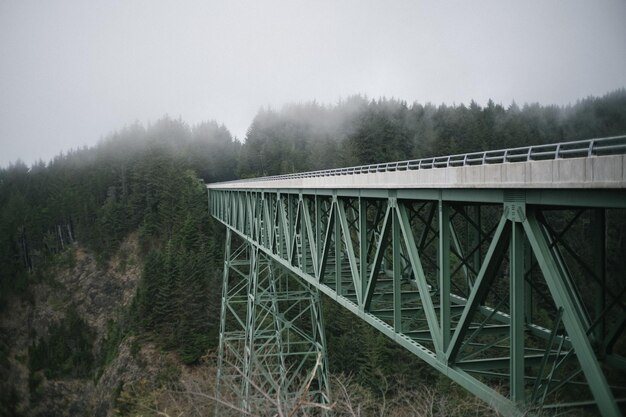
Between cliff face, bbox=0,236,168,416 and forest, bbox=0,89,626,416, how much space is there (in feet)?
1.41

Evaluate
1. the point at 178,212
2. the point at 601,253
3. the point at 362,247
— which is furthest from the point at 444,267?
the point at 178,212

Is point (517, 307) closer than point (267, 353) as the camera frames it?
Yes

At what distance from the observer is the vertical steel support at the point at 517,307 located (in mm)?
6566

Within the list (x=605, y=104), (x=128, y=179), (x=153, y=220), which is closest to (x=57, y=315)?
(x=153, y=220)

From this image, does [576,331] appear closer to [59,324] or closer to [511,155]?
[511,155]

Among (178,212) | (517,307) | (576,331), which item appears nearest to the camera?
(576,331)

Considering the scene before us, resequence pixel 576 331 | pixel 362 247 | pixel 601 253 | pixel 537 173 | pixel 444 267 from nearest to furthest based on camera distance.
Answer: pixel 576 331 → pixel 537 173 → pixel 601 253 → pixel 444 267 → pixel 362 247

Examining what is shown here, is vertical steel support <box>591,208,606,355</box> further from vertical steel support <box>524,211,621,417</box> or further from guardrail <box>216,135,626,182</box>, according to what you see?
vertical steel support <box>524,211,621,417</box>

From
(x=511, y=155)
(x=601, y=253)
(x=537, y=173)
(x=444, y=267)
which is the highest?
(x=511, y=155)

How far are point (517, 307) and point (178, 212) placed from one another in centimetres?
5798

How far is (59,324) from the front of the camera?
62.4 meters

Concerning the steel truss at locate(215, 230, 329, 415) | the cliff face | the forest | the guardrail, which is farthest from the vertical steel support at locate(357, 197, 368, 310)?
the cliff face

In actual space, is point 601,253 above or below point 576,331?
above

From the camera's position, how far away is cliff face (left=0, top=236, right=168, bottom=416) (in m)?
46.0
